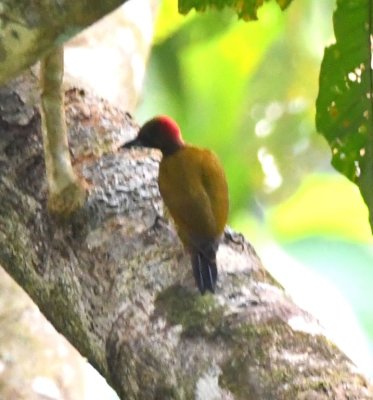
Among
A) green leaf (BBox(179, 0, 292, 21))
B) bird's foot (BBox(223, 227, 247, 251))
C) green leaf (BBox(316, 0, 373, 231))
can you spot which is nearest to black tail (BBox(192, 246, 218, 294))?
bird's foot (BBox(223, 227, 247, 251))

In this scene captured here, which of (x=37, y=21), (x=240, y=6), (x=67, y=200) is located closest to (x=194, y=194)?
(x=67, y=200)

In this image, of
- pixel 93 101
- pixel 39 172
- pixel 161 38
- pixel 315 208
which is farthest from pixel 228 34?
pixel 39 172

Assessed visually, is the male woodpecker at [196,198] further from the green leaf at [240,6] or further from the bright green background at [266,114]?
the bright green background at [266,114]

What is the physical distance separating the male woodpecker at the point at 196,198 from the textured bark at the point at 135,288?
3 cm

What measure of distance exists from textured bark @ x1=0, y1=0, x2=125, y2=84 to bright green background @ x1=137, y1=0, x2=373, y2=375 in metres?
2.10

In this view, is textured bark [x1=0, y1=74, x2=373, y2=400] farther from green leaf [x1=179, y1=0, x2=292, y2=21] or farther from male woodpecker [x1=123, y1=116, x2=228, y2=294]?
green leaf [x1=179, y1=0, x2=292, y2=21]

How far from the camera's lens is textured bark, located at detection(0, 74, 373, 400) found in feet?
4.03

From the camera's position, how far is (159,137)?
5.88ft

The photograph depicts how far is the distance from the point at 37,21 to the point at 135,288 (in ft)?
1.42

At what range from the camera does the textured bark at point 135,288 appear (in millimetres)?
1229

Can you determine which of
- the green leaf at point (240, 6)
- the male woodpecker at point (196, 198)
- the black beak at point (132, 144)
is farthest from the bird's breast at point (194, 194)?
the green leaf at point (240, 6)

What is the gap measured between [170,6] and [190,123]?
44 centimetres

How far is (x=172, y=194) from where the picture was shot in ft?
5.25

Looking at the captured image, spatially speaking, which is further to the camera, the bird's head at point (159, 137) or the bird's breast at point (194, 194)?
the bird's head at point (159, 137)
